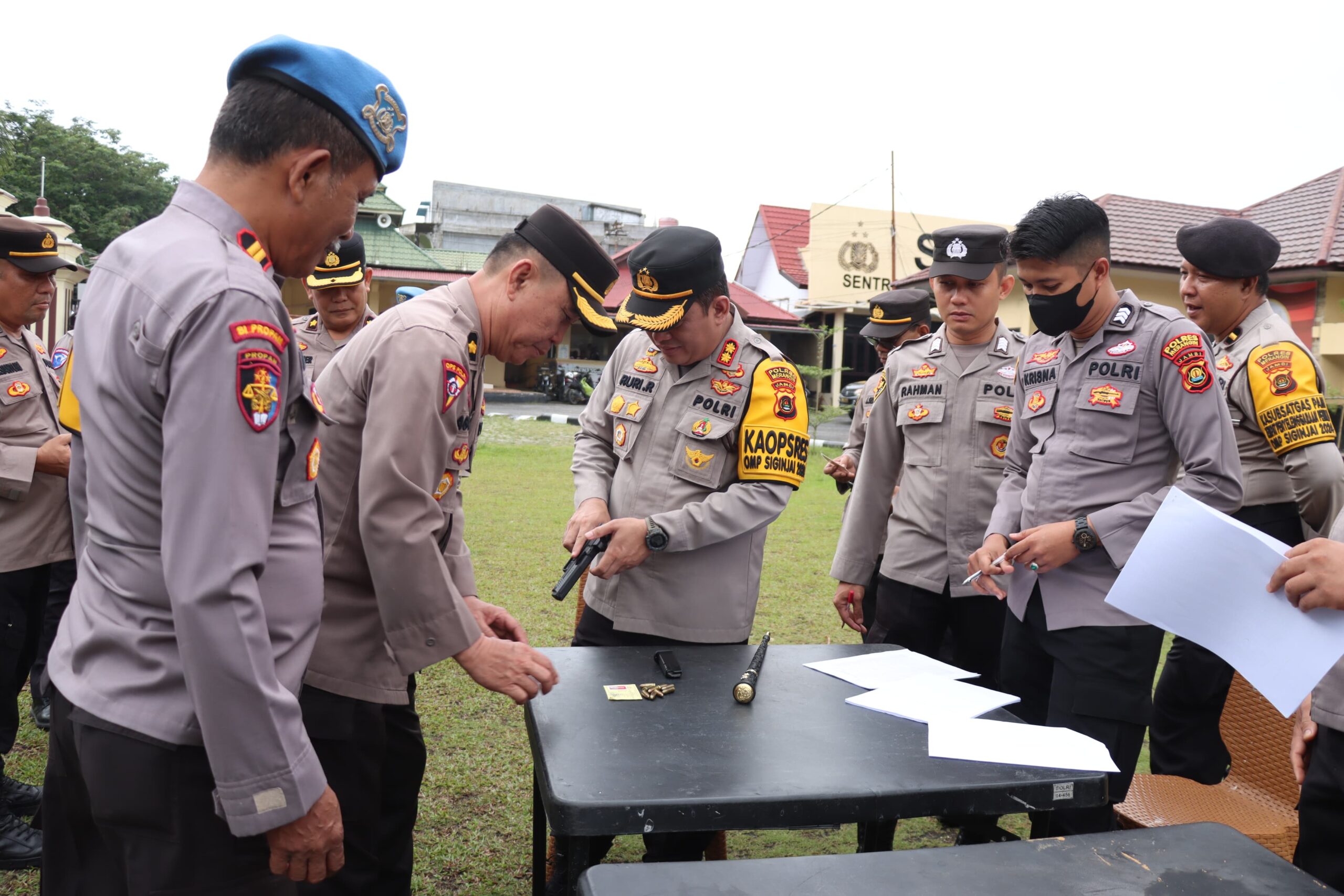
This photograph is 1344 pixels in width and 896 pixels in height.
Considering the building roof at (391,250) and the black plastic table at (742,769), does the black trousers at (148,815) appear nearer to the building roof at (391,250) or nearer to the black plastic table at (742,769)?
the black plastic table at (742,769)

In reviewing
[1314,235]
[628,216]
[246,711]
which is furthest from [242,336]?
[628,216]

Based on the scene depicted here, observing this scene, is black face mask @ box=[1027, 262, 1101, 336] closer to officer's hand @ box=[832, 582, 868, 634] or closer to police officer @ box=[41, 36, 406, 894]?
officer's hand @ box=[832, 582, 868, 634]

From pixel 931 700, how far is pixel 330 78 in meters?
1.65

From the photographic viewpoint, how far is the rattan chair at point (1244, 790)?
242 centimetres

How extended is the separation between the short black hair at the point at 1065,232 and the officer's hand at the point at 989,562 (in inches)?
29.4

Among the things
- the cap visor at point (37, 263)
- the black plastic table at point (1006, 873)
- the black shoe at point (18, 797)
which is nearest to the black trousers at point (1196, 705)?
the black plastic table at point (1006, 873)

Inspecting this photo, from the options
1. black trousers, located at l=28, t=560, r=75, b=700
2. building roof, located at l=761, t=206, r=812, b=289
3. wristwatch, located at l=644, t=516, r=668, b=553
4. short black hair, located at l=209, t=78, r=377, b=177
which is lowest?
black trousers, located at l=28, t=560, r=75, b=700

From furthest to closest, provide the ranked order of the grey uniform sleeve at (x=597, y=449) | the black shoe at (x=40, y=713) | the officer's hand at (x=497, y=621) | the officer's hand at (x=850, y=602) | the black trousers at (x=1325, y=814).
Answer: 1. the black shoe at (x=40, y=713)
2. the officer's hand at (x=850, y=602)
3. the grey uniform sleeve at (x=597, y=449)
4. the officer's hand at (x=497, y=621)
5. the black trousers at (x=1325, y=814)

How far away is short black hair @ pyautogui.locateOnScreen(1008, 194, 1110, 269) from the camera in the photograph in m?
2.34

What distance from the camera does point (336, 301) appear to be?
418 cm

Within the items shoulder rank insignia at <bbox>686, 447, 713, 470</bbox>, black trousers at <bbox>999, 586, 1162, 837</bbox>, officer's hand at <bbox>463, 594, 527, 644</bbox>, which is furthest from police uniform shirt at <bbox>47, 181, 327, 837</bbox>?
black trousers at <bbox>999, 586, 1162, 837</bbox>

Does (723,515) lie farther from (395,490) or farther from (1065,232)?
(1065,232)

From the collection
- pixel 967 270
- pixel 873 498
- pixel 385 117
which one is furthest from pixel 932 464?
pixel 385 117

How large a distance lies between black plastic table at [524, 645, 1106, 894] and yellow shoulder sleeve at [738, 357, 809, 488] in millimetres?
639
